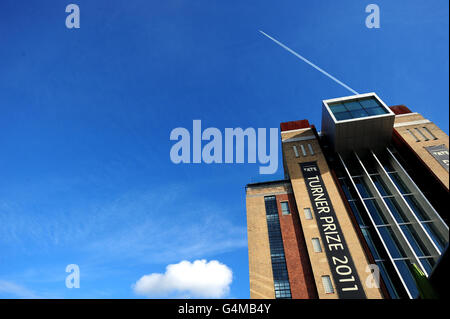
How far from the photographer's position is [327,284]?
2298cm

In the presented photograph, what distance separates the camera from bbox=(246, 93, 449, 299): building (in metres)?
23.1

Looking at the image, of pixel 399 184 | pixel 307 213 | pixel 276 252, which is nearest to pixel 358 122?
pixel 399 184

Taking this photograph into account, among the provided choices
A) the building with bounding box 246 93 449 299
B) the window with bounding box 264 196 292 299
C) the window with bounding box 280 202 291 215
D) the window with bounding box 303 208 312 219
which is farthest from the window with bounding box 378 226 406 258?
the window with bounding box 264 196 292 299

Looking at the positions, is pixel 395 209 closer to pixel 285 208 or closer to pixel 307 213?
pixel 307 213

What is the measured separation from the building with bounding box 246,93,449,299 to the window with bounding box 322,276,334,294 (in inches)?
3.6

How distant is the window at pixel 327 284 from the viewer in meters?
22.5

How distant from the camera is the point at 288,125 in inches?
1698

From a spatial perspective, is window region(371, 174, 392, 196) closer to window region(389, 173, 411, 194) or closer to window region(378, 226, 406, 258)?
window region(389, 173, 411, 194)

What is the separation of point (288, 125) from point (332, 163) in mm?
10761

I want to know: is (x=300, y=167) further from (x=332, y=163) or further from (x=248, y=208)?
(x=248, y=208)

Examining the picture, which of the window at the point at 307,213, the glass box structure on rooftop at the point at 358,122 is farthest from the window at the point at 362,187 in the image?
the window at the point at 307,213

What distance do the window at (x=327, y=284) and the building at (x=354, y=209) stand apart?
3.6 inches

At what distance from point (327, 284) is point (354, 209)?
1129cm

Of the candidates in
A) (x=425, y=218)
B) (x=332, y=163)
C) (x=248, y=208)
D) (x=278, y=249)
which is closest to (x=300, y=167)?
(x=332, y=163)
